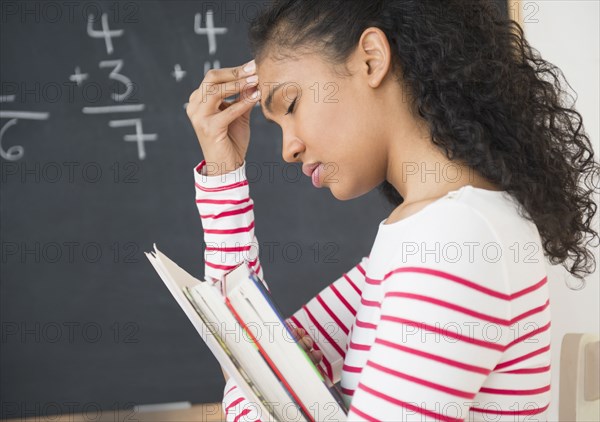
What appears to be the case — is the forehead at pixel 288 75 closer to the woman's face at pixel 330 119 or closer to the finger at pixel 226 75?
the woman's face at pixel 330 119

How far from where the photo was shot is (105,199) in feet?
4.88

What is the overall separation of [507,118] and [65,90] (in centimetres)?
110

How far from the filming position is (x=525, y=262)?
61 cm

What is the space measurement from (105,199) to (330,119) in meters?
0.90

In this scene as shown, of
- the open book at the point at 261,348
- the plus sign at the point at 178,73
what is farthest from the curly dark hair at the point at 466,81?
the plus sign at the point at 178,73

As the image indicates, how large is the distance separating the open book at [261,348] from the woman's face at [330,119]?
184 millimetres

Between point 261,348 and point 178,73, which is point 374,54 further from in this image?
point 178,73

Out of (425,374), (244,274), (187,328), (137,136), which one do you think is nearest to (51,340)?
(187,328)

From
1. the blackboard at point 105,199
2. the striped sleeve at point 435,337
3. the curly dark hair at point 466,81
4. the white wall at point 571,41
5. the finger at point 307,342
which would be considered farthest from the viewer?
the white wall at point 571,41

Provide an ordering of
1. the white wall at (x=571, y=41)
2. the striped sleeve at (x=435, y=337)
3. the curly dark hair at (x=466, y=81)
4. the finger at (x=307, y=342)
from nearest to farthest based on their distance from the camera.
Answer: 1. the striped sleeve at (x=435, y=337)
2. the curly dark hair at (x=466, y=81)
3. the finger at (x=307, y=342)
4. the white wall at (x=571, y=41)

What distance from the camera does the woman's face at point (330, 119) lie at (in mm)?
722

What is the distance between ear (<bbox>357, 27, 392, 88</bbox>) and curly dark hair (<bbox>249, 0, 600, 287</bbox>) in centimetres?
1

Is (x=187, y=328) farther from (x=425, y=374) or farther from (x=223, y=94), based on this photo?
(x=425, y=374)

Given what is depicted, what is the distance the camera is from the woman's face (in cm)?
72
